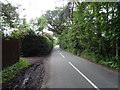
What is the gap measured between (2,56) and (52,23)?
33.5m

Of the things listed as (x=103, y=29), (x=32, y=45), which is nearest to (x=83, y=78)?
(x=103, y=29)

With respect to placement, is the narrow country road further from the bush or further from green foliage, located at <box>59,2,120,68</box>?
the bush

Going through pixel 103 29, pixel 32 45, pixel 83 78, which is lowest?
pixel 83 78

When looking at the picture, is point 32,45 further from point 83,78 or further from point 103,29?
point 83,78

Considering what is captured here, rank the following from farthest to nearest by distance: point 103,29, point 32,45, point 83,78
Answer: point 32,45, point 103,29, point 83,78

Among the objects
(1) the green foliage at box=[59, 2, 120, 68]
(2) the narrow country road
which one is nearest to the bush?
(1) the green foliage at box=[59, 2, 120, 68]

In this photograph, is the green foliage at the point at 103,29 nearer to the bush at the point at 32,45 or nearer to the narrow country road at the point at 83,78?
the narrow country road at the point at 83,78

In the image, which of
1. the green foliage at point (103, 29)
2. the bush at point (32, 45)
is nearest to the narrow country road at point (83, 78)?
the green foliage at point (103, 29)

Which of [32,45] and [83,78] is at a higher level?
[32,45]

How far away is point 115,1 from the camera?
26.2 feet

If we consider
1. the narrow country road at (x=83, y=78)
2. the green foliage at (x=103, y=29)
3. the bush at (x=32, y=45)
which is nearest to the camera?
the narrow country road at (x=83, y=78)

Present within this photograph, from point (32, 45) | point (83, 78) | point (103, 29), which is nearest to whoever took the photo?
point (83, 78)

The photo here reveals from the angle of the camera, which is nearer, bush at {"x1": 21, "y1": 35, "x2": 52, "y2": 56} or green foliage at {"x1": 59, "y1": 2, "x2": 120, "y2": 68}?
green foliage at {"x1": 59, "y1": 2, "x2": 120, "y2": 68}

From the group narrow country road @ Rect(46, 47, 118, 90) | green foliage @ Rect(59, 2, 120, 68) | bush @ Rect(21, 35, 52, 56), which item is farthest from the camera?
bush @ Rect(21, 35, 52, 56)
